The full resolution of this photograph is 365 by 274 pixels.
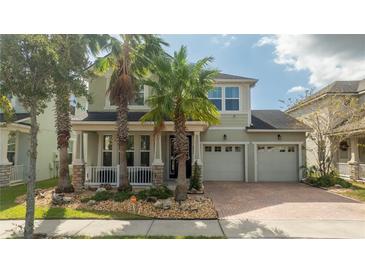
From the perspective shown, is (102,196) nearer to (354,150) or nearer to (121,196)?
(121,196)

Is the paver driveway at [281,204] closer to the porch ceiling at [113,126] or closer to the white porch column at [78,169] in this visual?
the porch ceiling at [113,126]

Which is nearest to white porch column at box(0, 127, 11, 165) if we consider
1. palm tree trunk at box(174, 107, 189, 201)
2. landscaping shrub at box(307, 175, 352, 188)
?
palm tree trunk at box(174, 107, 189, 201)

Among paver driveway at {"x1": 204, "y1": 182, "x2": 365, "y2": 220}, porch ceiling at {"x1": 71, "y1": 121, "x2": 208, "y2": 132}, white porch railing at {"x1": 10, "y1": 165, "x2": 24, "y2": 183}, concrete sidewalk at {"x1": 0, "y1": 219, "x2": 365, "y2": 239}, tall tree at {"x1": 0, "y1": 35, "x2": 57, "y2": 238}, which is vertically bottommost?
concrete sidewalk at {"x1": 0, "y1": 219, "x2": 365, "y2": 239}

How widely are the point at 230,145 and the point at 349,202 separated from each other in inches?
255

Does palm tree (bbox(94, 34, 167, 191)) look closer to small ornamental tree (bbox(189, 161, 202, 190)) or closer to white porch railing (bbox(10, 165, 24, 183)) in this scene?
small ornamental tree (bbox(189, 161, 202, 190))

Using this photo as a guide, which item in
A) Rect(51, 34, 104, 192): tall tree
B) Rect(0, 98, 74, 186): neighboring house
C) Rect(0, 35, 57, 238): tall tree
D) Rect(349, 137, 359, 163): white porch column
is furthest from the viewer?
Rect(349, 137, 359, 163): white porch column

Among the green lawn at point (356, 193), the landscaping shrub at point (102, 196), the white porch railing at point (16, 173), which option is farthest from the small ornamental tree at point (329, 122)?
the white porch railing at point (16, 173)

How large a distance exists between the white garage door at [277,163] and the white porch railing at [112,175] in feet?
22.3

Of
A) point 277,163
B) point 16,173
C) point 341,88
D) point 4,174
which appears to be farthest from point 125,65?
point 341,88

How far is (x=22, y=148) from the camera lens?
537 inches

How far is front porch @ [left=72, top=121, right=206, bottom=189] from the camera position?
10617 millimetres

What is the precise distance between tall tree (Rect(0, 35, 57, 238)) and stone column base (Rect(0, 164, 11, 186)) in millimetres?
8436

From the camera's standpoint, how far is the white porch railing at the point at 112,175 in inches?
435
